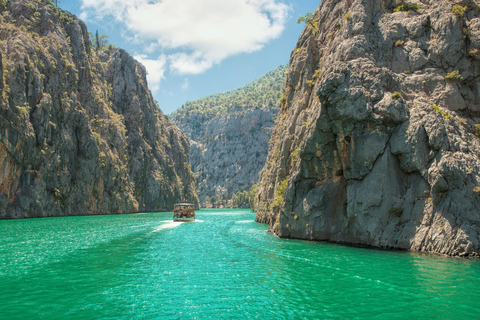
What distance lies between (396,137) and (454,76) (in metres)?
7.50

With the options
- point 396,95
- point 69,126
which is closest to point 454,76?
point 396,95

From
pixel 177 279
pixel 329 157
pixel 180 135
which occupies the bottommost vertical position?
pixel 177 279

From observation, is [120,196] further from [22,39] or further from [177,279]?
[177,279]

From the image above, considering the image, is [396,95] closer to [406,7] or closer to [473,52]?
[473,52]

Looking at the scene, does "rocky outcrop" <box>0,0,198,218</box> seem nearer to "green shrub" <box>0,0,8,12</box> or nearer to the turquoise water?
"green shrub" <box>0,0,8,12</box>

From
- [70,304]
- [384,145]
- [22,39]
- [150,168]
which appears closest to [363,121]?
[384,145]

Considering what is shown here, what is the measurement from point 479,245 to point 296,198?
16306 millimetres

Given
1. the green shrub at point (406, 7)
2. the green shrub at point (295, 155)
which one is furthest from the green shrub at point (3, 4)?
the green shrub at point (406, 7)

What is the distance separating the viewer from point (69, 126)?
84.3 meters

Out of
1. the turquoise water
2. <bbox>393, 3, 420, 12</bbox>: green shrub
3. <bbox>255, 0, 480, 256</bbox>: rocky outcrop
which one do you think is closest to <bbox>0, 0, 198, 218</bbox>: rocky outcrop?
the turquoise water

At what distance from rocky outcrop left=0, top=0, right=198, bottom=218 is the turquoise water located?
45979 mm

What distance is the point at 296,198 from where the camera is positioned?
114ft

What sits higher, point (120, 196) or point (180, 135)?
point (180, 135)

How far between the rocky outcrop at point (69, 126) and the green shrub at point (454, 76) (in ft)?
224
